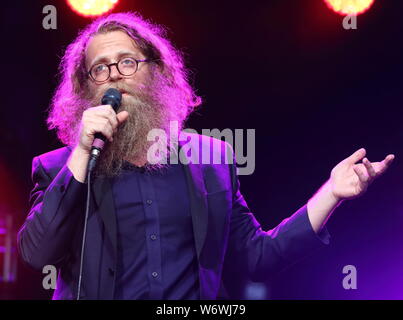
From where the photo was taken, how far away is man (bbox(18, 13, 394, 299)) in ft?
6.26

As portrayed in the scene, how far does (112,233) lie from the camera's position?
6.49 feet

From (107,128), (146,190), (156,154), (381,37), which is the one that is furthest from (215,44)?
(107,128)

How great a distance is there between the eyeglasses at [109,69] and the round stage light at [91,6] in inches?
57.4

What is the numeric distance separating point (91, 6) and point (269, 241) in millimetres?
2226

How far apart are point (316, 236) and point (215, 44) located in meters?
2.18

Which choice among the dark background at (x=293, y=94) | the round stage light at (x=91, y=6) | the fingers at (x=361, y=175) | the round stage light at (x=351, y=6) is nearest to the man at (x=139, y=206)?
the fingers at (x=361, y=175)

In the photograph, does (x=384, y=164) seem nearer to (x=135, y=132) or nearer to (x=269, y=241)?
(x=269, y=241)

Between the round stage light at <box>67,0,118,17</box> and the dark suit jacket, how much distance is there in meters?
1.66

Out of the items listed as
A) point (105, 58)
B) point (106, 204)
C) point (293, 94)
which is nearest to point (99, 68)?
point (105, 58)

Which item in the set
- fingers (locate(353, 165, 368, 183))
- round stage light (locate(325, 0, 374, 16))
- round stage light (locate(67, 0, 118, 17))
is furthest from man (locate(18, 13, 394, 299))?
A: round stage light (locate(325, 0, 374, 16))

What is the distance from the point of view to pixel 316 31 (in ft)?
12.8

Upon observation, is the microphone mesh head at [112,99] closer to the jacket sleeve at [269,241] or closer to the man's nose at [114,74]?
the man's nose at [114,74]

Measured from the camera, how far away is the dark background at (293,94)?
3.82 metres

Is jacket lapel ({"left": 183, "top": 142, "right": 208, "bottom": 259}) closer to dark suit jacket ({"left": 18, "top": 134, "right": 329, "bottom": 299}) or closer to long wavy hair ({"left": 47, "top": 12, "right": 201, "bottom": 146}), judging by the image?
dark suit jacket ({"left": 18, "top": 134, "right": 329, "bottom": 299})
